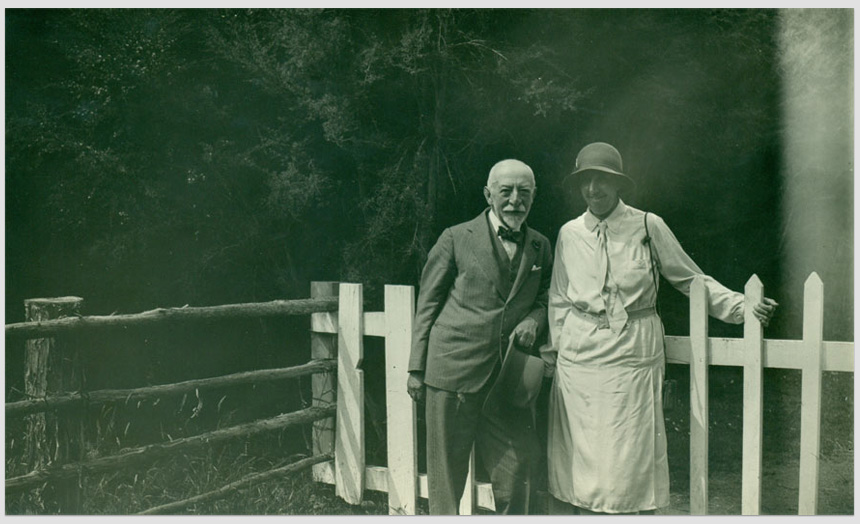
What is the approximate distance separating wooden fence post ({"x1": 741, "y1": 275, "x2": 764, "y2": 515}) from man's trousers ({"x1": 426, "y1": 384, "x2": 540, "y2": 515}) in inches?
39.5

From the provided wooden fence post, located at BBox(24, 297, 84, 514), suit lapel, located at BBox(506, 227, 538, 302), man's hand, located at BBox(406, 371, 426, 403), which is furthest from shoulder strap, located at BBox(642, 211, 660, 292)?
wooden fence post, located at BBox(24, 297, 84, 514)

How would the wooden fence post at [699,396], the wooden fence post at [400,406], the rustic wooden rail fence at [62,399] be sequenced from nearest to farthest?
1. the rustic wooden rail fence at [62,399]
2. the wooden fence post at [699,396]
3. the wooden fence post at [400,406]

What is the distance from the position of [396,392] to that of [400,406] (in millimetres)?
84

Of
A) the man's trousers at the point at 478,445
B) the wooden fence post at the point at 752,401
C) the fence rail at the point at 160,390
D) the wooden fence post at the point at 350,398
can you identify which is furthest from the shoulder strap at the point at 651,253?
the fence rail at the point at 160,390

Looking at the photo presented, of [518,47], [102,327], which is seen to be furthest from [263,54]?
→ [102,327]

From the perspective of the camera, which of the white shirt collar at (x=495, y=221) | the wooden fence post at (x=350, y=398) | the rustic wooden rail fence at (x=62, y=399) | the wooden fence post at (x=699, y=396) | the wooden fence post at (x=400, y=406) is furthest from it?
the wooden fence post at (x=350, y=398)

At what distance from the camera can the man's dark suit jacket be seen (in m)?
3.94

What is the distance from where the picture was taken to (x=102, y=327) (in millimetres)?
3926

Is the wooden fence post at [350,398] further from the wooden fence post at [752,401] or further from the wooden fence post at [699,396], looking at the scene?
the wooden fence post at [752,401]

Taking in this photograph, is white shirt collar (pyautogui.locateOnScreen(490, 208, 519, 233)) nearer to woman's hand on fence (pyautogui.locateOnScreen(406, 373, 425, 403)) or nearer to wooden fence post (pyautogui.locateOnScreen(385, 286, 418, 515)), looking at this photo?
wooden fence post (pyautogui.locateOnScreen(385, 286, 418, 515))

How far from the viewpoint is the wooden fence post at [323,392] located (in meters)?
5.03

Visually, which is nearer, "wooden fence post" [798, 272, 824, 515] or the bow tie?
"wooden fence post" [798, 272, 824, 515]

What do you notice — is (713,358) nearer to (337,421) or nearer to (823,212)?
(823,212)

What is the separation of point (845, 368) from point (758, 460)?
587 mm
